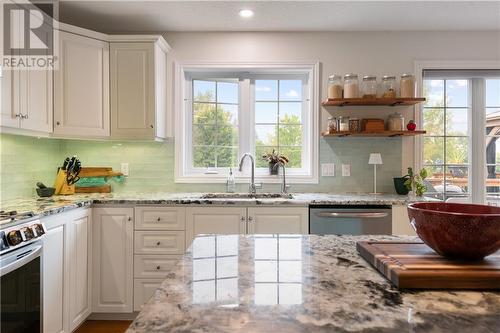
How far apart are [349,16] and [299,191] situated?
159 centimetres

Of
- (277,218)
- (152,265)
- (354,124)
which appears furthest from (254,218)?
(354,124)

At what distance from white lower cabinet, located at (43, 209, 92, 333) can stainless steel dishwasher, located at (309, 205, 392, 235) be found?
1.67 meters

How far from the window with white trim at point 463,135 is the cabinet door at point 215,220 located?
76.8 inches

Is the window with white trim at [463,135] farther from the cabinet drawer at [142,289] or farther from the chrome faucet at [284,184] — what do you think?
the cabinet drawer at [142,289]

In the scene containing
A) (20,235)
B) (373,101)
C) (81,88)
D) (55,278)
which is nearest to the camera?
(20,235)

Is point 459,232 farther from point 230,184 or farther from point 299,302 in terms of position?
point 230,184

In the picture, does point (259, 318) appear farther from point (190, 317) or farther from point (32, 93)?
point (32, 93)

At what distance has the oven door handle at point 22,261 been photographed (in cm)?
152

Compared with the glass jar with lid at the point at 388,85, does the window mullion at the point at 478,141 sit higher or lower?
lower

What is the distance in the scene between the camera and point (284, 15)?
2.84 meters

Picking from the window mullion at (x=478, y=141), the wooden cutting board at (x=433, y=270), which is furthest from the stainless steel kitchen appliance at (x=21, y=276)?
the window mullion at (x=478, y=141)

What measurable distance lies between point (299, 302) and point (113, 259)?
2.24 meters

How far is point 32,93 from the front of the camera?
2.37 meters

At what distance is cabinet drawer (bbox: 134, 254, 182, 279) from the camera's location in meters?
2.59
